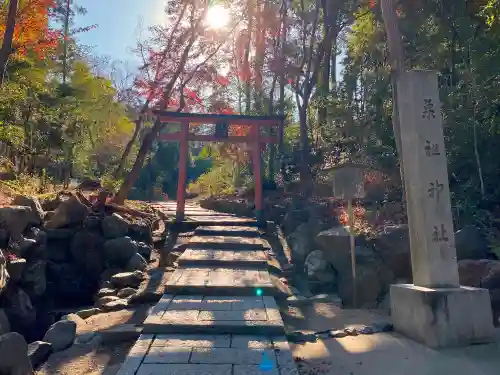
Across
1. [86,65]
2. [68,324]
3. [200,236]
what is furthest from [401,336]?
[86,65]

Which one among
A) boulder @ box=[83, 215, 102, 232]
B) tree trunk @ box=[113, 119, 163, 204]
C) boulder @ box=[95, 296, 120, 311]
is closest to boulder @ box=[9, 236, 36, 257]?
boulder @ box=[83, 215, 102, 232]

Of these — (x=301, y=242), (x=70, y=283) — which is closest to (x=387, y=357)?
(x=301, y=242)

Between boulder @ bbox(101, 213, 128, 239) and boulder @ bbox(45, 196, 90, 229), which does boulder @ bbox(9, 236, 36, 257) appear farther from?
boulder @ bbox(101, 213, 128, 239)

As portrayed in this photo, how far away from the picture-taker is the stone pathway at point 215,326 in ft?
11.9

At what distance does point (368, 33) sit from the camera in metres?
13.7

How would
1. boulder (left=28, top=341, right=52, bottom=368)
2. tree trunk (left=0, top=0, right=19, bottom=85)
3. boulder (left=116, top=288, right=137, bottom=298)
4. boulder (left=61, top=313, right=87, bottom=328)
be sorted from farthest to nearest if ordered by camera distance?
tree trunk (left=0, top=0, right=19, bottom=85) < boulder (left=116, top=288, right=137, bottom=298) < boulder (left=61, top=313, right=87, bottom=328) < boulder (left=28, top=341, right=52, bottom=368)

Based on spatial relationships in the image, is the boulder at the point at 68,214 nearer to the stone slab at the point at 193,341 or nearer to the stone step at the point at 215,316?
the stone step at the point at 215,316

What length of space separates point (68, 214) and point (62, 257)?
117 cm

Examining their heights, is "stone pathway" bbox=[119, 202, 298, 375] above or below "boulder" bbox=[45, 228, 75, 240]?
below

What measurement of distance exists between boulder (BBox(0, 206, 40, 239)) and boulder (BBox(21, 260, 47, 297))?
2.55 ft

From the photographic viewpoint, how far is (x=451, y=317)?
4980mm

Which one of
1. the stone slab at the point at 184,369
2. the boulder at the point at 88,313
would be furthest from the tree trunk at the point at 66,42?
the stone slab at the point at 184,369

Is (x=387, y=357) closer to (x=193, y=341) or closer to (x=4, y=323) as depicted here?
(x=193, y=341)

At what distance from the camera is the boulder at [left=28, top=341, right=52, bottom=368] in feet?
15.8
